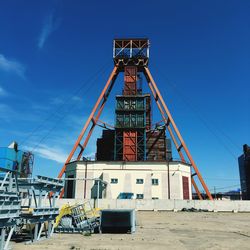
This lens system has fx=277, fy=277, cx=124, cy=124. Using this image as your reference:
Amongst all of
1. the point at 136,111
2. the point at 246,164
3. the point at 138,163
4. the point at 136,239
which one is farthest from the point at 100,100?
the point at 246,164

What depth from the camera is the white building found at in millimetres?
35969

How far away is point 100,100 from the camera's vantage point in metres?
42.8

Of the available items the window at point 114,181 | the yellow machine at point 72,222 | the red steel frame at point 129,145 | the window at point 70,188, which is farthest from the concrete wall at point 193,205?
the yellow machine at point 72,222

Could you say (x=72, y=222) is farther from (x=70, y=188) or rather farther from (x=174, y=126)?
(x=174, y=126)

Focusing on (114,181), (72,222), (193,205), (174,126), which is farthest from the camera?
(174,126)

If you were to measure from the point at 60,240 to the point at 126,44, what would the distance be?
40170 millimetres

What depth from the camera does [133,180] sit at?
36.6m

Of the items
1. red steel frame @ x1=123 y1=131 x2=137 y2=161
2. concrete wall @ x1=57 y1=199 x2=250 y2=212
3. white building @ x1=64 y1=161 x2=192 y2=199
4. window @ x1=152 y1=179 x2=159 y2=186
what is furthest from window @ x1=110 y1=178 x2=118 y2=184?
concrete wall @ x1=57 y1=199 x2=250 y2=212

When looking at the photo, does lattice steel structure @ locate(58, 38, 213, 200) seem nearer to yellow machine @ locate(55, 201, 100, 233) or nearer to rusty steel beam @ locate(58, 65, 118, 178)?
rusty steel beam @ locate(58, 65, 118, 178)

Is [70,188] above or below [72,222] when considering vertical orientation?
above

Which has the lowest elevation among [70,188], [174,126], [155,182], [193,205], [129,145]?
[193,205]

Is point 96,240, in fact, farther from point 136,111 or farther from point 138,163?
point 136,111

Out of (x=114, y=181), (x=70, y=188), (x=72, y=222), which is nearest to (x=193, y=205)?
(x=114, y=181)

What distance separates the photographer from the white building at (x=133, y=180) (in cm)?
3597
